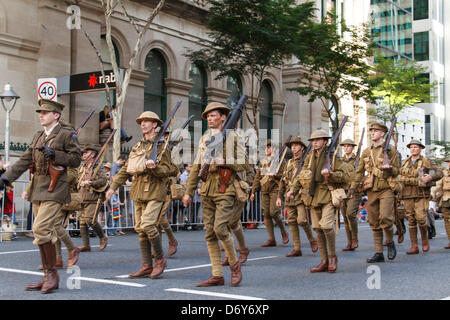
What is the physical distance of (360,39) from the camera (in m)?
26.0

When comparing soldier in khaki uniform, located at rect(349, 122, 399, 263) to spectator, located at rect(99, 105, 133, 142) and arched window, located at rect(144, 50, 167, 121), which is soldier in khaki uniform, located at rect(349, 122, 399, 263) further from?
arched window, located at rect(144, 50, 167, 121)

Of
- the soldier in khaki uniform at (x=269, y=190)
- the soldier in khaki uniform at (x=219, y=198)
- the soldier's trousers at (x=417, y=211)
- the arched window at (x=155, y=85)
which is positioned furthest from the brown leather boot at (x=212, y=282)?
the arched window at (x=155, y=85)

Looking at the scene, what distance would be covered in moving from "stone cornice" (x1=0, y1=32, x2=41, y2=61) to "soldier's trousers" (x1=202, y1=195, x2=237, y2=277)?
13.4 meters

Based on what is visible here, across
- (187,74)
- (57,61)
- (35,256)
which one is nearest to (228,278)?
(35,256)

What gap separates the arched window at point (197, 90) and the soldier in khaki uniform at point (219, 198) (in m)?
19.0

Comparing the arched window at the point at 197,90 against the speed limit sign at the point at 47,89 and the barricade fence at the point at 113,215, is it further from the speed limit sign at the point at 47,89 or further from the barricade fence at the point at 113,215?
the speed limit sign at the point at 47,89

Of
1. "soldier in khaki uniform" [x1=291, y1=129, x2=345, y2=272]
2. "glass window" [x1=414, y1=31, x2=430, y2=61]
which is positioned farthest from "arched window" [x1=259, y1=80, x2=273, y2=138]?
"glass window" [x1=414, y1=31, x2=430, y2=61]

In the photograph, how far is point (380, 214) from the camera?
10.5 metres

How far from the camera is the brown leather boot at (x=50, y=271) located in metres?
7.07

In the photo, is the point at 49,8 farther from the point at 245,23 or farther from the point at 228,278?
the point at 228,278

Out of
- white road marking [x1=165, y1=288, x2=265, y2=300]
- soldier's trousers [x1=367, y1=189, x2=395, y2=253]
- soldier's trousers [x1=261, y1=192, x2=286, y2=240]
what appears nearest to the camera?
white road marking [x1=165, y1=288, x2=265, y2=300]

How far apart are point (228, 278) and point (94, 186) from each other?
4.41 meters

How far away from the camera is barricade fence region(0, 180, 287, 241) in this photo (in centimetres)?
1436

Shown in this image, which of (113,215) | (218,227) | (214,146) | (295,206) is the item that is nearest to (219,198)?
(218,227)
